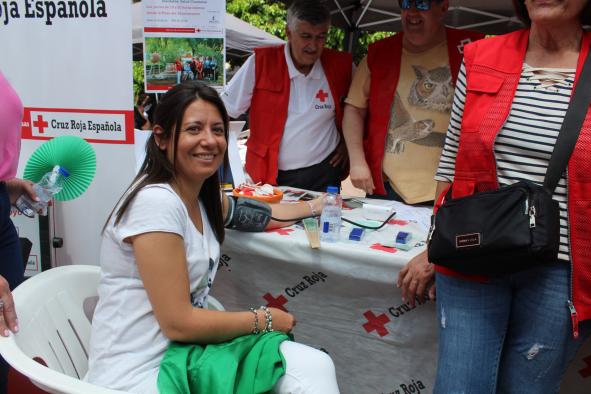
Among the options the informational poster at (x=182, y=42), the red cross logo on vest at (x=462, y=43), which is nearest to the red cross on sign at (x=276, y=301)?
the informational poster at (x=182, y=42)

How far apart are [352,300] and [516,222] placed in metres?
0.86

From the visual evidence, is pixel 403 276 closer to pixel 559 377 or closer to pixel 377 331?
pixel 377 331

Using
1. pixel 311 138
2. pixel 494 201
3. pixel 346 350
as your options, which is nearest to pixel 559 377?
pixel 494 201

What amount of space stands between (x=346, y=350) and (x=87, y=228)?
144 cm

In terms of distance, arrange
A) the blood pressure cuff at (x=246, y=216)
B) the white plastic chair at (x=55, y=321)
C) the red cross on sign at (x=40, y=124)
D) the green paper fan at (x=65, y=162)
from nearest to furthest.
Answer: the white plastic chair at (x=55, y=321)
the green paper fan at (x=65, y=162)
the blood pressure cuff at (x=246, y=216)
the red cross on sign at (x=40, y=124)

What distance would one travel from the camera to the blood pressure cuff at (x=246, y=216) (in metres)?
1.97

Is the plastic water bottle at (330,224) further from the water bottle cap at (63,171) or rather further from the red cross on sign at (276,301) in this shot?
the water bottle cap at (63,171)

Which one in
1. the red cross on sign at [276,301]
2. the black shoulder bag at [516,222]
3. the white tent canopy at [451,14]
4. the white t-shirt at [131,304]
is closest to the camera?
the black shoulder bag at [516,222]

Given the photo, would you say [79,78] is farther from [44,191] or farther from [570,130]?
[570,130]

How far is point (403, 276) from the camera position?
5.48ft

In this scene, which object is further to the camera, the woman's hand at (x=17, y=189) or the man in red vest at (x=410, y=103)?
the man in red vest at (x=410, y=103)

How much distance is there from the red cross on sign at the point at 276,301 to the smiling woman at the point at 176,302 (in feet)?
1.94

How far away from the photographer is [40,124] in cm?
254

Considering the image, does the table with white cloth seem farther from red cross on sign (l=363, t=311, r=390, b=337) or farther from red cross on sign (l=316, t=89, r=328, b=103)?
red cross on sign (l=316, t=89, r=328, b=103)
